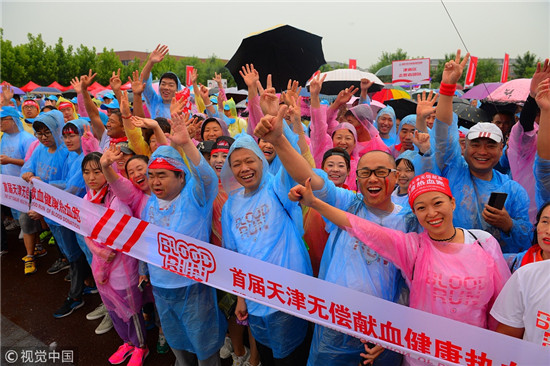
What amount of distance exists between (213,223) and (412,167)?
6.11 feet

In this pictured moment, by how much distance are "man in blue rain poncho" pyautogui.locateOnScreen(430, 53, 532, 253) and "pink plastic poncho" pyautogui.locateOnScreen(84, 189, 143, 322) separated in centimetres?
274

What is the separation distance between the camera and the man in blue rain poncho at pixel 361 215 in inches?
78.1

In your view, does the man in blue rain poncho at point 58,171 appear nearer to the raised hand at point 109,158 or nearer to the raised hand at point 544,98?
the raised hand at point 109,158


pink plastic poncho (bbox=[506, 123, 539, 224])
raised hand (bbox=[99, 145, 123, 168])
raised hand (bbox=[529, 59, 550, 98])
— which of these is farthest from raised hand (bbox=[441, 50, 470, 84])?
raised hand (bbox=[99, 145, 123, 168])

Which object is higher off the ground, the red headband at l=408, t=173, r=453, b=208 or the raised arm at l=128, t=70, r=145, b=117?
the raised arm at l=128, t=70, r=145, b=117

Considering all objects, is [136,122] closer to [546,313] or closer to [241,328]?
[241,328]

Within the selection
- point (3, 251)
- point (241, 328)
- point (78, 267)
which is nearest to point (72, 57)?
point (3, 251)

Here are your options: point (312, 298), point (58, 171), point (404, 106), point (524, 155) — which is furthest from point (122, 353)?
point (404, 106)

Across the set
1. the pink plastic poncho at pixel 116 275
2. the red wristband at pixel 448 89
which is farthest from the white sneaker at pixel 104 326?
the red wristband at pixel 448 89

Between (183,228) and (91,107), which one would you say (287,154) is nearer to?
(183,228)

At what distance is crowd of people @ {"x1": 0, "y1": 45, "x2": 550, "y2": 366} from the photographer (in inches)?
69.6

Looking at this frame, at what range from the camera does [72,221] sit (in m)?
3.22

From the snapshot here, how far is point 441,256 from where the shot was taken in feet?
5.81

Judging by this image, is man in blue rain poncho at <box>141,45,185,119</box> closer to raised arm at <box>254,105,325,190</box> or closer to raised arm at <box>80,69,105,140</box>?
raised arm at <box>80,69,105,140</box>
